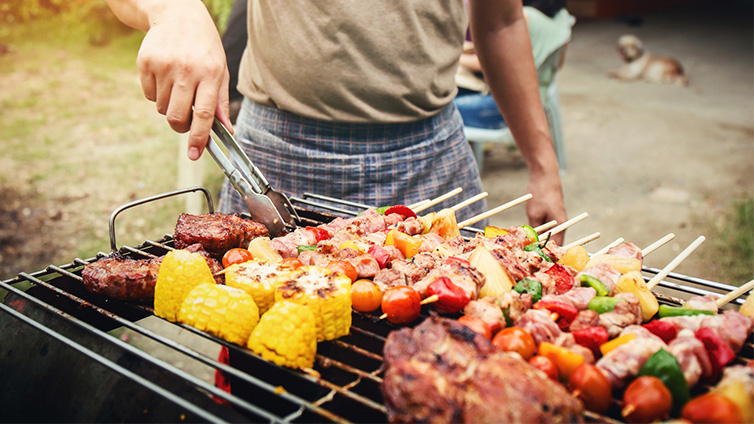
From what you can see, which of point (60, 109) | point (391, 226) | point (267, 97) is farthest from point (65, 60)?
point (391, 226)

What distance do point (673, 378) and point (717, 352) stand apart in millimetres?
294

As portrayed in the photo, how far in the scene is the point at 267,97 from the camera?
125 inches

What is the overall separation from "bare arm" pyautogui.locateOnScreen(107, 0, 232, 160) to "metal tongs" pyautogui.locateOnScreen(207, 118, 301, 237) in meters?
0.10

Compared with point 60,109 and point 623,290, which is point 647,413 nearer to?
point 623,290

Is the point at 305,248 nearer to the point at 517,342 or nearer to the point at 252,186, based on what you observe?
the point at 252,186

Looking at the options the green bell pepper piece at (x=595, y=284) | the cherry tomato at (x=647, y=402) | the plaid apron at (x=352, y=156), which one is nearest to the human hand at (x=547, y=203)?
the plaid apron at (x=352, y=156)

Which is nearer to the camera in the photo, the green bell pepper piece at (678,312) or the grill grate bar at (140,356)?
the grill grate bar at (140,356)

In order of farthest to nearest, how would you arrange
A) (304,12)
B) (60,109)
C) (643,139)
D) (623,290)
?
1. (60,109)
2. (643,139)
3. (304,12)
4. (623,290)

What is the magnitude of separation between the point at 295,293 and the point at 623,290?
1.22 metres

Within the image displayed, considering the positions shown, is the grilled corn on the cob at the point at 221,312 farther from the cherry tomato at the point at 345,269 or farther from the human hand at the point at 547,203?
the human hand at the point at 547,203

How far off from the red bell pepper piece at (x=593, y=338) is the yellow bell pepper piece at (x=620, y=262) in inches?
17.9

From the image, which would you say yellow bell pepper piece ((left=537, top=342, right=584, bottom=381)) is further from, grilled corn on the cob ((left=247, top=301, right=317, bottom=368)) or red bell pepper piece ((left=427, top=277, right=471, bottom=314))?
grilled corn on the cob ((left=247, top=301, right=317, bottom=368))

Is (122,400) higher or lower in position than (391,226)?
lower

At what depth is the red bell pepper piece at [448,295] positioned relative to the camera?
1.93m
